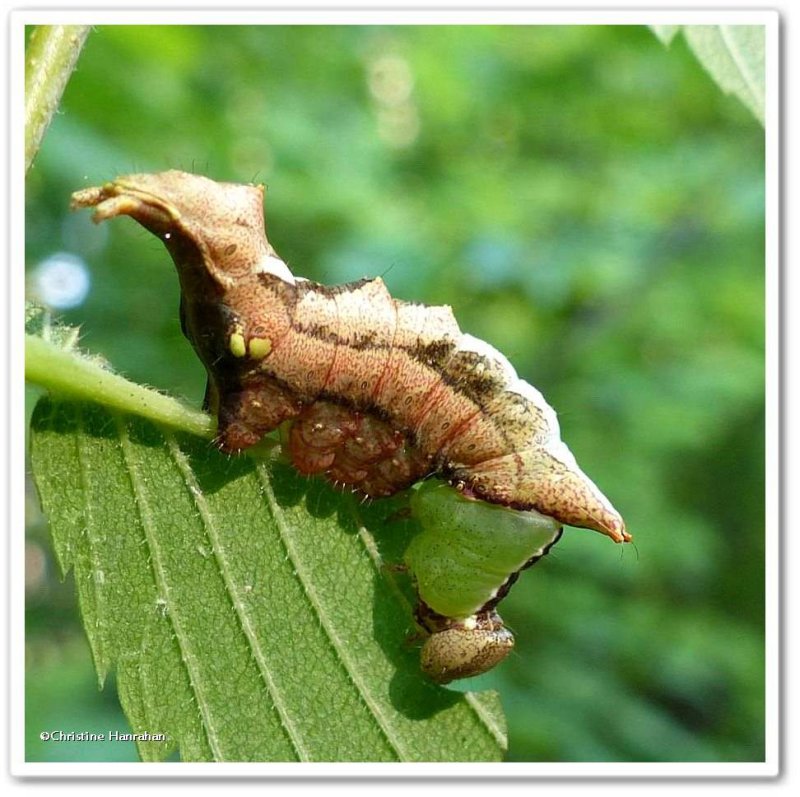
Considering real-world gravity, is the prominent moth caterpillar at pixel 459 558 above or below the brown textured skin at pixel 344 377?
below

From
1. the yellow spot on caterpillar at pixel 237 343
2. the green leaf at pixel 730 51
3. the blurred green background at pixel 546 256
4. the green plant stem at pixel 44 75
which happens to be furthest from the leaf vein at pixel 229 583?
the blurred green background at pixel 546 256

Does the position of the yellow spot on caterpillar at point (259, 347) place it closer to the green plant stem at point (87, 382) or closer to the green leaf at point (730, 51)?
the green plant stem at point (87, 382)

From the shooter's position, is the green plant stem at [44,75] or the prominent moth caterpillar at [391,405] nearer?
the green plant stem at [44,75]

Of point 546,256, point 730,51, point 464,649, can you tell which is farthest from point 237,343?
point 546,256

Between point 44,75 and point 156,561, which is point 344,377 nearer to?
point 156,561

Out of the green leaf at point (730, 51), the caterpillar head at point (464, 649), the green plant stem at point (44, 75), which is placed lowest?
the caterpillar head at point (464, 649)

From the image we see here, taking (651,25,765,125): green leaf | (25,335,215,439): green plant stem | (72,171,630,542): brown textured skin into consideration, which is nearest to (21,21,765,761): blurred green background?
(651,25,765,125): green leaf

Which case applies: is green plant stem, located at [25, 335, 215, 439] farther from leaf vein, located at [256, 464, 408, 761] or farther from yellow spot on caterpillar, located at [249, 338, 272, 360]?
leaf vein, located at [256, 464, 408, 761]
